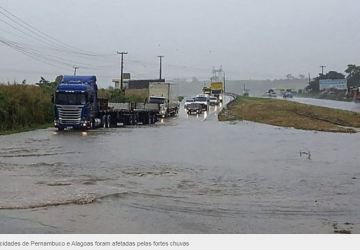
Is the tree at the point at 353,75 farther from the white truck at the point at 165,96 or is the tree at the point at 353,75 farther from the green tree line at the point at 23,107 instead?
the green tree line at the point at 23,107

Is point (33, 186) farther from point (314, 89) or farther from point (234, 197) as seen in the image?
point (314, 89)

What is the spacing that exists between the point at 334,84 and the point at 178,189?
13689cm

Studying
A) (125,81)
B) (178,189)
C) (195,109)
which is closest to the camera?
(178,189)

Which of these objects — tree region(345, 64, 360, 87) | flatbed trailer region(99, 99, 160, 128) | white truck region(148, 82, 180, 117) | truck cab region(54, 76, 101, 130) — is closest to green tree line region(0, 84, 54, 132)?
truck cab region(54, 76, 101, 130)

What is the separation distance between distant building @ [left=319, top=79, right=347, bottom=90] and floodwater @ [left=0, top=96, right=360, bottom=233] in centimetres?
11970

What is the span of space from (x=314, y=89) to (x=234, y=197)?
161215 mm

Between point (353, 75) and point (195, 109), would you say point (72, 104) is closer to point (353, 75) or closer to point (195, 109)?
point (195, 109)

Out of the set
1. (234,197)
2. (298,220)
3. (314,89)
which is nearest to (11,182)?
(234,197)

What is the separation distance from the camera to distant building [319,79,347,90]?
140 m

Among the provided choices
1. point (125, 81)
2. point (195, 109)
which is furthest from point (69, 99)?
point (125, 81)

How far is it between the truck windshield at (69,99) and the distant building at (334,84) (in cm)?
10986

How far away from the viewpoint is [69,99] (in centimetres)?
3684

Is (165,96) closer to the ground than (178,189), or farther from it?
farther from it

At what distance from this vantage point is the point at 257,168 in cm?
1738
